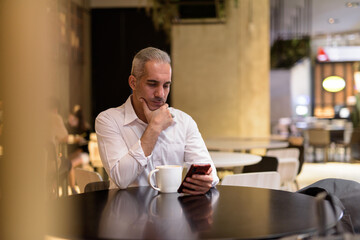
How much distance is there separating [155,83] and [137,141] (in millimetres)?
245

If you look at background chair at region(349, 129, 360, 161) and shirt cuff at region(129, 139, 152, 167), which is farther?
background chair at region(349, 129, 360, 161)

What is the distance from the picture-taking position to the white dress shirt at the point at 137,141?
72.9 inches

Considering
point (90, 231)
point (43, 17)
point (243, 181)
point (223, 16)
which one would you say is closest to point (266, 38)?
point (223, 16)

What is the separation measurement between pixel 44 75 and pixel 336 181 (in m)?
1.70

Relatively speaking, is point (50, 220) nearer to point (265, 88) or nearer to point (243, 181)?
point (243, 181)

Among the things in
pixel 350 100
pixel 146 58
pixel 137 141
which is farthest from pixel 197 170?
pixel 350 100

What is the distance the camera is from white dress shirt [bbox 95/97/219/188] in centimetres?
185

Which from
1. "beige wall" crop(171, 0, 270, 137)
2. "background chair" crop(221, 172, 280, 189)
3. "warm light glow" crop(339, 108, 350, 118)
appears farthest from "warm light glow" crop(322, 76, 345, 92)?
"background chair" crop(221, 172, 280, 189)

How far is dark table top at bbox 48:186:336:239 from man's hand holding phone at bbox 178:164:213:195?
31 mm

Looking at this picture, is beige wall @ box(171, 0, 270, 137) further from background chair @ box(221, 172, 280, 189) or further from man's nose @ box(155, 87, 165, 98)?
man's nose @ box(155, 87, 165, 98)

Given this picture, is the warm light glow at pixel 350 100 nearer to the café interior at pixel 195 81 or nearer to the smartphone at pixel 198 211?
the café interior at pixel 195 81

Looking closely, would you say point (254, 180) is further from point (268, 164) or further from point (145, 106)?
point (268, 164)

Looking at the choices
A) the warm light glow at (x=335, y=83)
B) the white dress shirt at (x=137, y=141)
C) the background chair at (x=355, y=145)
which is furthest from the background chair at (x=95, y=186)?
the warm light glow at (x=335, y=83)

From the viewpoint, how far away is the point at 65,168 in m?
4.33
